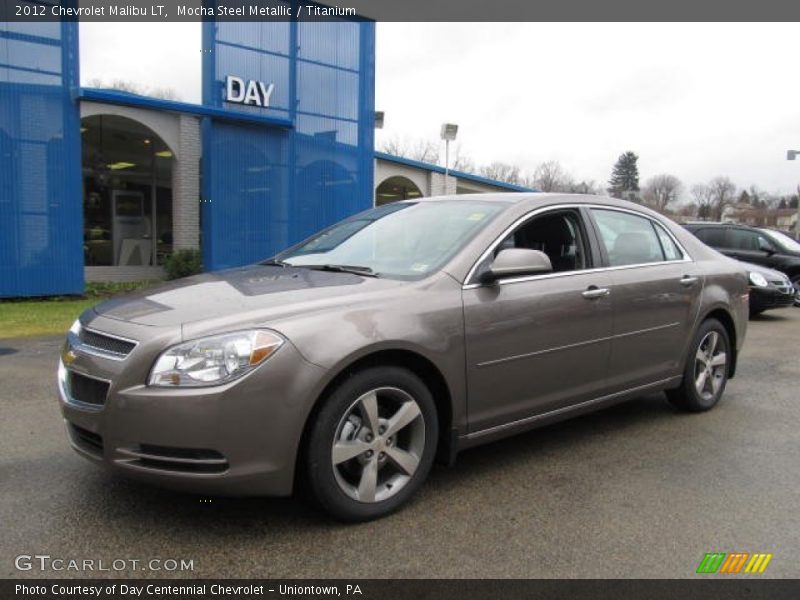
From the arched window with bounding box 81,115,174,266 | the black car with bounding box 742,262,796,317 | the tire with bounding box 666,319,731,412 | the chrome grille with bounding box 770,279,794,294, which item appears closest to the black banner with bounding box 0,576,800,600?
the tire with bounding box 666,319,731,412

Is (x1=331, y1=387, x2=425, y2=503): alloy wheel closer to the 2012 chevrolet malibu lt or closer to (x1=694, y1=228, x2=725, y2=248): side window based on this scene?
the 2012 chevrolet malibu lt

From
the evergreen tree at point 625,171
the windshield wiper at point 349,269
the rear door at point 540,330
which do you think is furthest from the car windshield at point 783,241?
the evergreen tree at point 625,171

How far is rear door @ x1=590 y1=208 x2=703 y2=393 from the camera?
4.28 meters

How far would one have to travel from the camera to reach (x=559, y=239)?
4.22 meters

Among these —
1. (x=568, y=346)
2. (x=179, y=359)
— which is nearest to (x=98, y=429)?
(x=179, y=359)

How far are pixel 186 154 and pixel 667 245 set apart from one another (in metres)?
12.9

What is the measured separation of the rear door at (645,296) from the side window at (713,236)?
31.7ft

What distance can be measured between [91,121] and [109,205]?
292 centimetres

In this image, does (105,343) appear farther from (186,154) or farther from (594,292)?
(186,154)

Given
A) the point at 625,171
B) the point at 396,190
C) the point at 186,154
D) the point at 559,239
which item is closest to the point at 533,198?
the point at 559,239

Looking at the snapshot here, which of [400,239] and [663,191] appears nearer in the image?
[400,239]

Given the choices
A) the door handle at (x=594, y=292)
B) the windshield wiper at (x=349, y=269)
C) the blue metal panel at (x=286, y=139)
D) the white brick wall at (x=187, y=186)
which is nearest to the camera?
the windshield wiper at (x=349, y=269)

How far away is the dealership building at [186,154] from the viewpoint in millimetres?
11961

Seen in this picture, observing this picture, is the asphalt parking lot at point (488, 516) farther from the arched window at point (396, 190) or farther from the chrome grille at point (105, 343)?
the arched window at point (396, 190)
